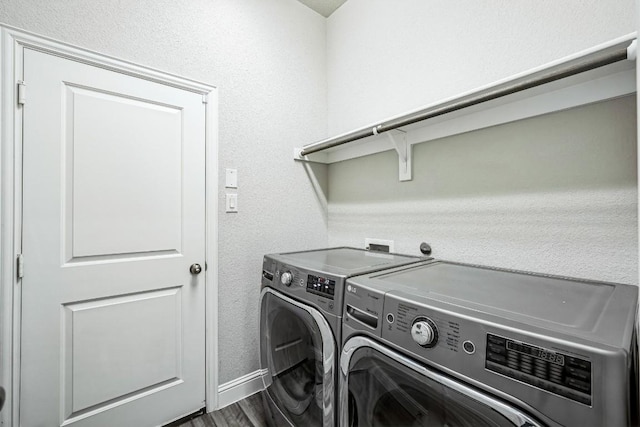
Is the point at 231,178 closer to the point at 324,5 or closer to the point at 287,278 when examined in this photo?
the point at 287,278

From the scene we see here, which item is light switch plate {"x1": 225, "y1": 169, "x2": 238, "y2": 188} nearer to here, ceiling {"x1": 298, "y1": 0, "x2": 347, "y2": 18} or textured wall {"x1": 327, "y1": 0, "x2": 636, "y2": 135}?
textured wall {"x1": 327, "y1": 0, "x2": 636, "y2": 135}

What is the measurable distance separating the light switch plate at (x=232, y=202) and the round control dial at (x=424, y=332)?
1.32 m

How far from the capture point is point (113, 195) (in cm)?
138

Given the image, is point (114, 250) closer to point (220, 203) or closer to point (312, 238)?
point (220, 203)

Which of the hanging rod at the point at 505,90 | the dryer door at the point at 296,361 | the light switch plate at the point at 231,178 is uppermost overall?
the hanging rod at the point at 505,90

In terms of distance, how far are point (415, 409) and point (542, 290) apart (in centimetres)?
58

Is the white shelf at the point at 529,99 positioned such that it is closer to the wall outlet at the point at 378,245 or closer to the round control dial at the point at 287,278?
the wall outlet at the point at 378,245

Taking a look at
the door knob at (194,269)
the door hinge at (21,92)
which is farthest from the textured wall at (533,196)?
the door hinge at (21,92)

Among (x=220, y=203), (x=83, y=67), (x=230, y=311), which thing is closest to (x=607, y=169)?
(x=220, y=203)

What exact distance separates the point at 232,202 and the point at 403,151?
1114mm

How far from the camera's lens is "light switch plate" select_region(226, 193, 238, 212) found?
1741mm

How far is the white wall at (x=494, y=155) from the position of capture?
1059 millimetres

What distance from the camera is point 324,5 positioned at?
2.15m

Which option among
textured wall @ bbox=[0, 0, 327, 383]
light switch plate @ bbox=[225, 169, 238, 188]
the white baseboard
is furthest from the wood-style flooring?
light switch plate @ bbox=[225, 169, 238, 188]
